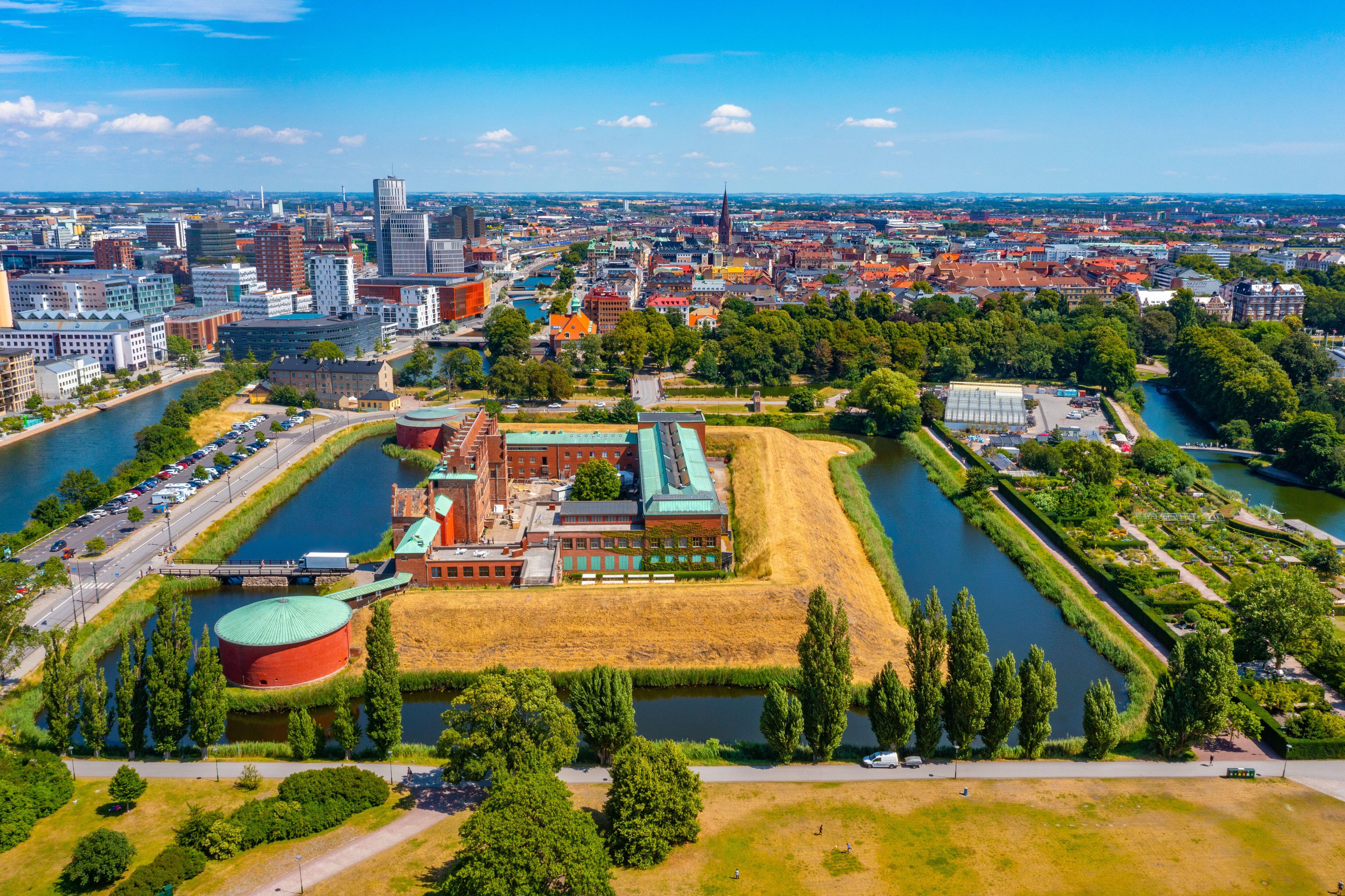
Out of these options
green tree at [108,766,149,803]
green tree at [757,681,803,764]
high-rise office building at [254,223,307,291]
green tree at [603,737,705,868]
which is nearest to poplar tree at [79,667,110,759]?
green tree at [108,766,149,803]

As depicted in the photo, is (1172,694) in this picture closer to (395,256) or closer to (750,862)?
(750,862)

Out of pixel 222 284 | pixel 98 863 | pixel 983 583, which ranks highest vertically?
pixel 222 284

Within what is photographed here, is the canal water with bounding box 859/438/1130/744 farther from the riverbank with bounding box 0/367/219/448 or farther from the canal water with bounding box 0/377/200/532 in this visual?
the riverbank with bounding box 0/367/219/448

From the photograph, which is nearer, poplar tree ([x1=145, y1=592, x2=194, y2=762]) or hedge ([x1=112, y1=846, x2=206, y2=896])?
hedge ([x1=112, y1=846, x2=206, y2=896])

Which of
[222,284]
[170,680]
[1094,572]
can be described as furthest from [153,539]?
[222,284]

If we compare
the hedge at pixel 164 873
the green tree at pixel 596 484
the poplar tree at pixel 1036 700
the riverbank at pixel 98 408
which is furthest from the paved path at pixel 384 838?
the riverbank at pixel 98 408

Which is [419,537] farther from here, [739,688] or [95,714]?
[739,688]
